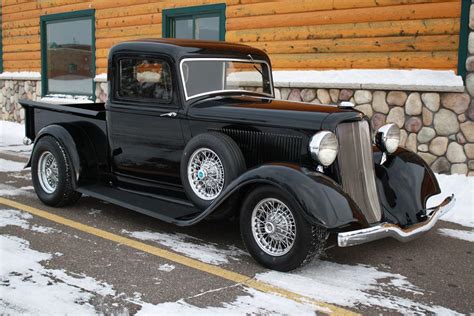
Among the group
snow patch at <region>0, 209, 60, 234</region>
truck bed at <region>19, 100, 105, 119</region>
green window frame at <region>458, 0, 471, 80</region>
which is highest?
green window frame at <region>458, 0, 471, 80</region>

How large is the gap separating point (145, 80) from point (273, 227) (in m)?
2.18

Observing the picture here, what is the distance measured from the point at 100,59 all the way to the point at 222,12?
13.2 ft

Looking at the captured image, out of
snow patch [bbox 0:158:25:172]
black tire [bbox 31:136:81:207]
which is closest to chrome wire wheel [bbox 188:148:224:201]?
black tire [bbox 31:136:81:207]

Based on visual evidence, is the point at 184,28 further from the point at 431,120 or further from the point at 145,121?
the point at 145,121

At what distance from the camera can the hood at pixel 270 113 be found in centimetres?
425

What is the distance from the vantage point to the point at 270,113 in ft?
14.7

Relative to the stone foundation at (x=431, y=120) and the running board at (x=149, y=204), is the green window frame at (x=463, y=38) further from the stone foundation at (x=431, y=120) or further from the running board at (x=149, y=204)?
the running board at (x=149, y=204)

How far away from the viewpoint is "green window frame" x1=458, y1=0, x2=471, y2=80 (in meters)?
7.00

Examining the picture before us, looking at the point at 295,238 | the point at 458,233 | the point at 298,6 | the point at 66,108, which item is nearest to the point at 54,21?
the point at 298,6

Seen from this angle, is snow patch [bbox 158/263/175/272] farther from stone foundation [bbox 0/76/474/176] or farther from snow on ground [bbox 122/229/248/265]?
stone foundation [bbox 0/76/474/176]

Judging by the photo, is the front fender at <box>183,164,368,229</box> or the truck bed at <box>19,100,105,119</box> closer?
the front fender at <box>183,164,368,229</box>

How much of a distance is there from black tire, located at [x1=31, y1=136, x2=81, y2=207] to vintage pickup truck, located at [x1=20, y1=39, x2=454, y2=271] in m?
0.01

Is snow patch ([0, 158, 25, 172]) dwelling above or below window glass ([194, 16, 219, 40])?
below

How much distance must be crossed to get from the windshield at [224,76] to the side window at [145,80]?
201 millimetres
